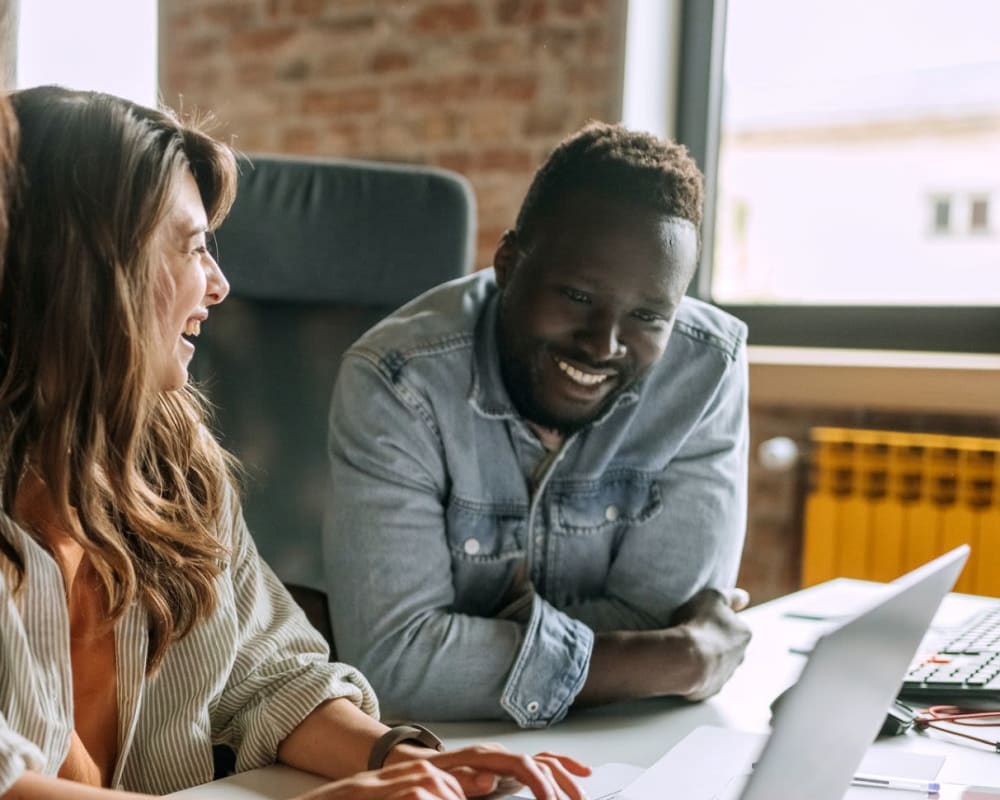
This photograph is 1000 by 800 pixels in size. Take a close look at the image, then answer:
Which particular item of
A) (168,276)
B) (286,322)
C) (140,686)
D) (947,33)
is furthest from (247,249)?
(947,33)

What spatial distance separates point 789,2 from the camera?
109 inches

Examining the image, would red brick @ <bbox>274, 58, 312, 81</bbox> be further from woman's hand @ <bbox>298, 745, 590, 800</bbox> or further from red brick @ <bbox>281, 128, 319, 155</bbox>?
woman's hand @ <bbox>298, 745, 590, 800</bbox>

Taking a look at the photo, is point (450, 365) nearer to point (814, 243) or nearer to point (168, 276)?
point (168, 276)

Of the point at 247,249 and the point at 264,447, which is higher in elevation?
the point at 247,249

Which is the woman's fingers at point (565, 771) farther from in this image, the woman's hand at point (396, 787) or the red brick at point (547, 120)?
the red brick at point (547, 120)

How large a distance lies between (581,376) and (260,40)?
229 centimetres

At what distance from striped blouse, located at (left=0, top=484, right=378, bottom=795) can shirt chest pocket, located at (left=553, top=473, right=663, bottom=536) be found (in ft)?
1.14

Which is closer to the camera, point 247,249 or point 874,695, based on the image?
point 874,695

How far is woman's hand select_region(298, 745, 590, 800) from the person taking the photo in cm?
79

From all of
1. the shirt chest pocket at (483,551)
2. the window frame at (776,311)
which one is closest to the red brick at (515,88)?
the window frame at (776,311)

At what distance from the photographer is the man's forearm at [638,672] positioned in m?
1.15

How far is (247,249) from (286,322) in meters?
0.13

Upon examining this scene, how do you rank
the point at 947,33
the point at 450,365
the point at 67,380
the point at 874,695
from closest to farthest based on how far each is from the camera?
the point at 874,695 < the point at 67,380 < the point at 450,365 < the point at 947,33

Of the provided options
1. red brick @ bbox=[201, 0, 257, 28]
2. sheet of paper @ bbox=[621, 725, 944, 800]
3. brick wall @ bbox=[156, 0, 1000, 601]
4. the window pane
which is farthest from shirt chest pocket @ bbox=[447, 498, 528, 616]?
red brick @ bbox=[201, 0, 257, 28]
